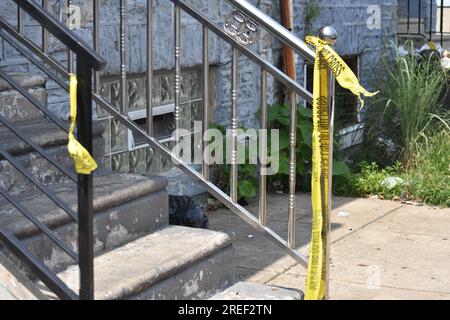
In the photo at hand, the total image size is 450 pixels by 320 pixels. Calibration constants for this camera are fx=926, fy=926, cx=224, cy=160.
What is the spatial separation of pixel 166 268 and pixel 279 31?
1.19 metres

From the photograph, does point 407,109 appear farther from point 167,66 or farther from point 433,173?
point 167,66

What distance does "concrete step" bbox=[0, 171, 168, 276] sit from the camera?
A: 3.73 meters

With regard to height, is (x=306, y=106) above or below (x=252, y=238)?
above

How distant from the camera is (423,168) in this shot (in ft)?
25.2

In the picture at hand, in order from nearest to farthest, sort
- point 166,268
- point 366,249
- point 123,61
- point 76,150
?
1. point 76,150
2. point 166,268
3. point 123,61
4. point 366,249

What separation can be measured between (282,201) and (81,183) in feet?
14.6

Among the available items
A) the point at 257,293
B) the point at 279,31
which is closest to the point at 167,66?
the point at 279,31

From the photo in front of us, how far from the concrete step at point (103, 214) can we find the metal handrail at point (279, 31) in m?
0.91

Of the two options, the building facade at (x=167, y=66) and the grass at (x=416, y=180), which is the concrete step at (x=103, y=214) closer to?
the building facade at (x=167, y=66)

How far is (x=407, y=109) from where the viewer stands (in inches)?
318

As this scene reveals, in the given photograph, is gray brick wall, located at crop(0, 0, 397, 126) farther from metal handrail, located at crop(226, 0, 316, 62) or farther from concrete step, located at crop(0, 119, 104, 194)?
metal handrail, located at crop(226, 0, 316, 62)

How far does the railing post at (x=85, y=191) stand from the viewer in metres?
3.03
